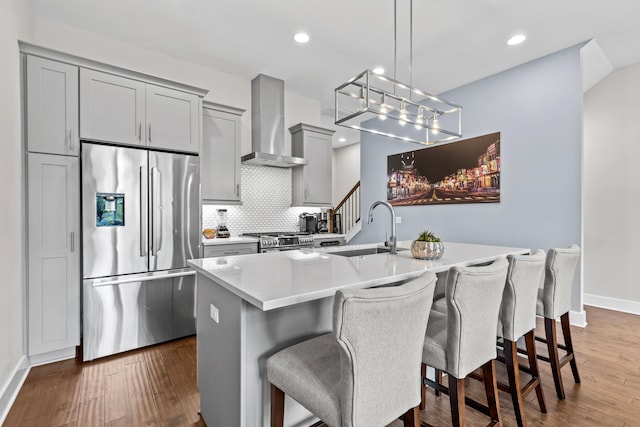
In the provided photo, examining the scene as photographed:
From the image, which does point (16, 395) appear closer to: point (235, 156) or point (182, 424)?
point (182, 424)

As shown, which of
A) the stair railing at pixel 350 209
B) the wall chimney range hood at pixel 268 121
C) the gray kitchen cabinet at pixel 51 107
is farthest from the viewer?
the stair railing at pixel 350 209

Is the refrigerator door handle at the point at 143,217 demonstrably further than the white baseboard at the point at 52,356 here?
Yes

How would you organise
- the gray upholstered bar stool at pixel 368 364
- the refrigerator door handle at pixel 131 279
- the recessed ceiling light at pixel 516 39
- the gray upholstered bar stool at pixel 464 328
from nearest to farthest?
the gray upholstered bar stool at pixel 368 364
the gray upholstered bar stool at pixel 464 328
the refrigerator door handle at pixel 131 279
the recessed ceiling light at pixel 516 39

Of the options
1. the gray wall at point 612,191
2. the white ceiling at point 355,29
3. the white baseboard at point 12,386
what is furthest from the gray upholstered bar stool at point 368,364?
the gray wall at point 612,191

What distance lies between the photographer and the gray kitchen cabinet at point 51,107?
250 centimetres

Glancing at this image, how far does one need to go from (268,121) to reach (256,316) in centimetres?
345

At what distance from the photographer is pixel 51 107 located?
8.45ft

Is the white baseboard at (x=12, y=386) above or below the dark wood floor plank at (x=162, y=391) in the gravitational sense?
above

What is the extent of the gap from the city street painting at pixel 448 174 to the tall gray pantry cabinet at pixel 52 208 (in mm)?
4313

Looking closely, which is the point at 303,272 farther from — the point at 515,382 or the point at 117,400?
the point at 117,400

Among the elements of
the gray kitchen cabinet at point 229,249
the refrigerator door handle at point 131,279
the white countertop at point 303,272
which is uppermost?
the white countertop at point 303,272

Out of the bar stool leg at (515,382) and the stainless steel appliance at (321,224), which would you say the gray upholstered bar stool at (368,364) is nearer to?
the bar stool leg at (515,382)

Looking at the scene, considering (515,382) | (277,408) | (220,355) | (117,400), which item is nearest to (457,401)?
(515,382)

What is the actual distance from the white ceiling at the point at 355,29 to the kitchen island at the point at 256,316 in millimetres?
2395
